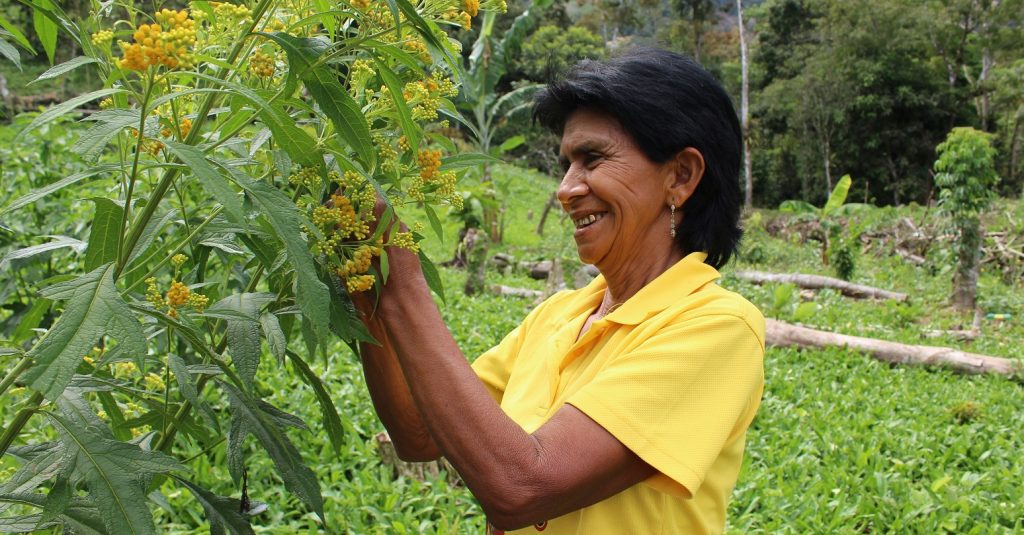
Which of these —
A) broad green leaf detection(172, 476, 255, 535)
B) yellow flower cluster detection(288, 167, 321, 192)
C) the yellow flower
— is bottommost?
broad green leaf detection(172, 476, 255, 535)

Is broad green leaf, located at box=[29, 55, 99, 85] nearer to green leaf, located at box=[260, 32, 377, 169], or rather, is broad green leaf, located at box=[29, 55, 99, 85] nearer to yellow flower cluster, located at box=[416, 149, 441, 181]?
green leaf, located at box=[260, 32, 377, 169]

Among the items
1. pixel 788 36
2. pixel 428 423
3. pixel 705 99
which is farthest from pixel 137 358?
pixel 788 36

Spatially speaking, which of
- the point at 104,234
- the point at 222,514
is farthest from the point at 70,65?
the point at 222,514

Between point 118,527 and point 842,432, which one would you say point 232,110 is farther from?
point 842,432

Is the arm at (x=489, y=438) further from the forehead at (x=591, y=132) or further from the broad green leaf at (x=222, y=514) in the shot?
the forehead at (x=591, y=132)

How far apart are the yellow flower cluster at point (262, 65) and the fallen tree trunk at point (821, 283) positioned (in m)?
9.65

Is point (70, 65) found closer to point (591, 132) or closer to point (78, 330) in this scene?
point (78, 330)

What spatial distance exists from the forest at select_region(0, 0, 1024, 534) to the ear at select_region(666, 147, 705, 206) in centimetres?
33

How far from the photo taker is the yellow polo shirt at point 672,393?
4.66ft

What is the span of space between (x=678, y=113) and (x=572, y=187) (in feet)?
0.86

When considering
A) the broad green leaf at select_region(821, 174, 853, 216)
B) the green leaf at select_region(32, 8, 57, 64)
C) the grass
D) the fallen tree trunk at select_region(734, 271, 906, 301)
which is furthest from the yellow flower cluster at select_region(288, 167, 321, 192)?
the broad green leaf at select_region(821, 174, 853, 216)

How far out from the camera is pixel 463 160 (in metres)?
1.33

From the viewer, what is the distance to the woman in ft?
4.51

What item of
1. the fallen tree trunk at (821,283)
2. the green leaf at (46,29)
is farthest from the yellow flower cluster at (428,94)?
the fallen tree trunk at (821,283)
